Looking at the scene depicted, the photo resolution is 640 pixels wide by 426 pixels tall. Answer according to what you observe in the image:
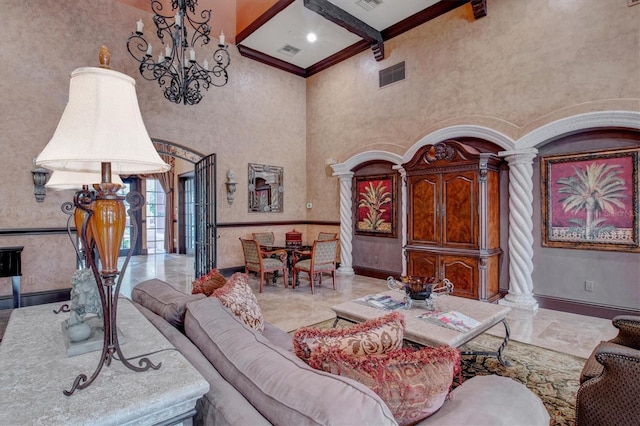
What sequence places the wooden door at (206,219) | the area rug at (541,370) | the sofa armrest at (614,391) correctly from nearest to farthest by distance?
1. the sofa armrest at (614,391)
2. the area rug at (541,370)
3. the wooden door at (206,219)

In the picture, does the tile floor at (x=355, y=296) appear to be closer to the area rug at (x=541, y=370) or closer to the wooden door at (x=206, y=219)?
the area rug at (x=541, y=370)

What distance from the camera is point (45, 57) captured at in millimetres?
4734

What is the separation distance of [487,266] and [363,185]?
2.90 metres

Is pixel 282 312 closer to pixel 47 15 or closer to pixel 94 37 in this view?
pixel 94 37

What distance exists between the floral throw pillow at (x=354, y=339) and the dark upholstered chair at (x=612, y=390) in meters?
1.18

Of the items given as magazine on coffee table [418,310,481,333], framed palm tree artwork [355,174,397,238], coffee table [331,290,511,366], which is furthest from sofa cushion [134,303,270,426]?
framed palm tree artwork [355,174,397,238]

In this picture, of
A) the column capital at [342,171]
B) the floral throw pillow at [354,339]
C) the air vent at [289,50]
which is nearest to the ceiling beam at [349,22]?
the air vent at [289,50]

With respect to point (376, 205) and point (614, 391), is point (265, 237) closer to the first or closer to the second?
point (376, 205)

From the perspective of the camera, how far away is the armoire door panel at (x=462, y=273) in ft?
14.7

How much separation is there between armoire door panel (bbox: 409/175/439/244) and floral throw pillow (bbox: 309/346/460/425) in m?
4.04

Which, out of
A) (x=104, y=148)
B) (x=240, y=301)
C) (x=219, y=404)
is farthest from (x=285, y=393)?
(x=240, y=301)

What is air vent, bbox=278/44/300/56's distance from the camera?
670 cm

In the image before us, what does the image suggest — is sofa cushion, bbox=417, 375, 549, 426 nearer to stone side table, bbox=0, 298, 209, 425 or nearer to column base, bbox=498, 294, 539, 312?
stone side table, bbox=0, 298, 209, 425

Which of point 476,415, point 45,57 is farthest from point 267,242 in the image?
point 476,415
